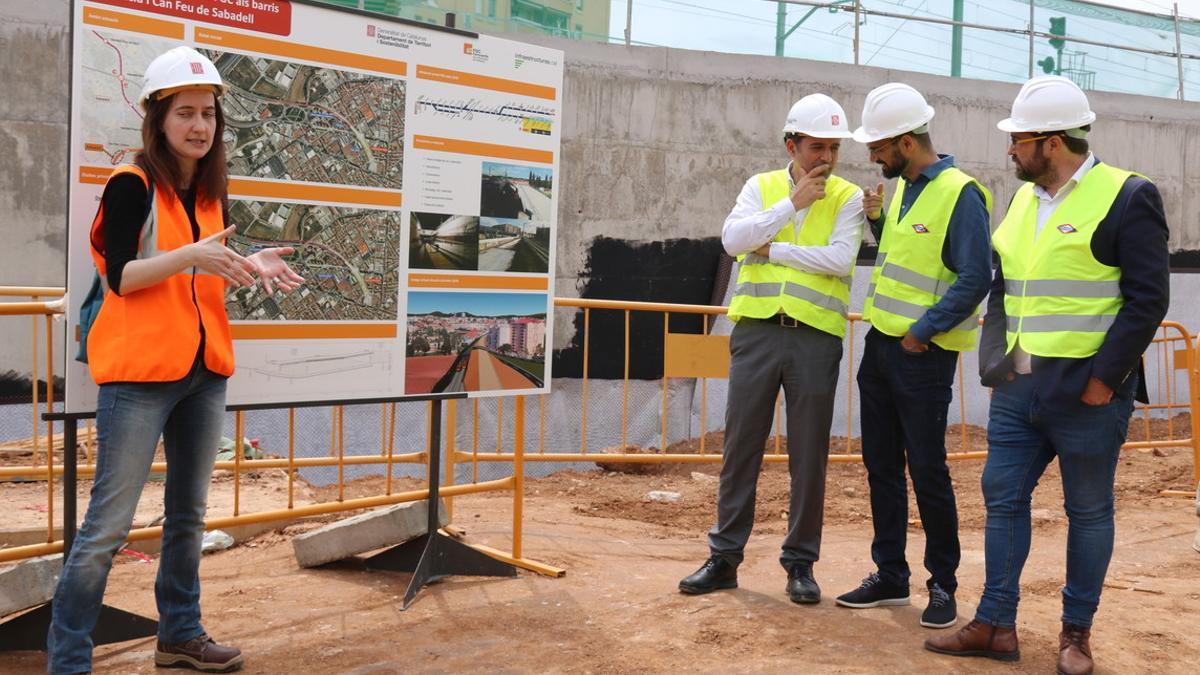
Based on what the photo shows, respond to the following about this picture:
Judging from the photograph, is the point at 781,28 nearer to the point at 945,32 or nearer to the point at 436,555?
the point at 945,32

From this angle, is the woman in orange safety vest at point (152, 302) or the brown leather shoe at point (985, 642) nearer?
the woman in orange safety vest at point (152, 302)

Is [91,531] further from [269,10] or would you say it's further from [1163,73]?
[1163,73]

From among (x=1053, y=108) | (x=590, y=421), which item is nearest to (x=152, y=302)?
(x=1053, y=108)

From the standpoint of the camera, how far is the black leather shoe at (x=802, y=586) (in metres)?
5.10

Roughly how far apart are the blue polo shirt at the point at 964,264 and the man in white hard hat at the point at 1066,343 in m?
0.20

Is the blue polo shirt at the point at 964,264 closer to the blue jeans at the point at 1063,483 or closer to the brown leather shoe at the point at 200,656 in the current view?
the blue jeans at the point at 1063,483

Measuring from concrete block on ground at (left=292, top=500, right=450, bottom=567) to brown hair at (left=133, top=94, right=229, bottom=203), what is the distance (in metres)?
2.05

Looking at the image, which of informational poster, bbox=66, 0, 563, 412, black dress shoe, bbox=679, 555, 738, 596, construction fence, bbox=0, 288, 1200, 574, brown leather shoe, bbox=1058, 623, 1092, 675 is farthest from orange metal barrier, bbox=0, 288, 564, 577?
brown leather shoe, bbox=1058, 623, 1092, 675

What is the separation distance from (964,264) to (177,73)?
118 inches

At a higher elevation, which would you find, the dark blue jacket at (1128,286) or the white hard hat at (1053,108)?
the white hard hat at (1053,108)

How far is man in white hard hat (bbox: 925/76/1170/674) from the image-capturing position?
13.3ft

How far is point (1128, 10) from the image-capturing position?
44.5 ft

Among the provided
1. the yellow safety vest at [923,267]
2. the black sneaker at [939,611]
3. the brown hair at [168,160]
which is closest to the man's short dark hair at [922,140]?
the yellow safety vest at [923,267]

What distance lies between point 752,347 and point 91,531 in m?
2.74
